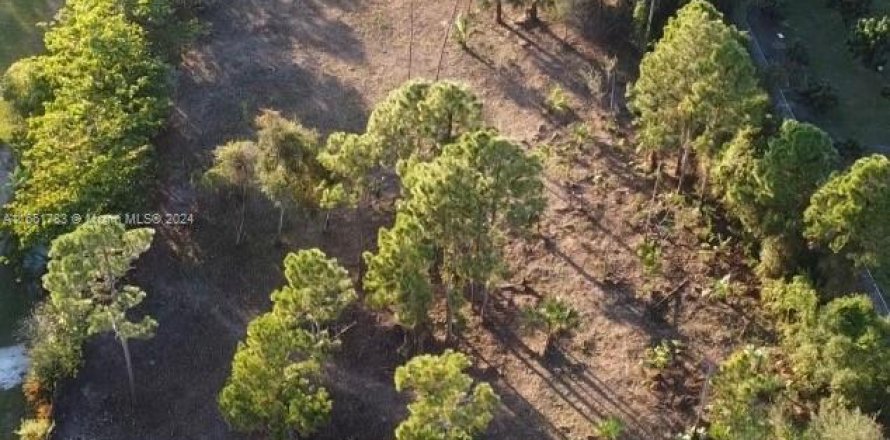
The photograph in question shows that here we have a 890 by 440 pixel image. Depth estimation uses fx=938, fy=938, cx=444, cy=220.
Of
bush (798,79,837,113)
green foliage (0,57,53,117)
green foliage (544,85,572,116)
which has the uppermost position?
bush (798,79,837,113)

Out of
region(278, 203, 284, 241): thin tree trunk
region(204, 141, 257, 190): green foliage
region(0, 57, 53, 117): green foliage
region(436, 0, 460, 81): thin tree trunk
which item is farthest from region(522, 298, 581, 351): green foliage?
region(0, 57, 53, 117): green foliage

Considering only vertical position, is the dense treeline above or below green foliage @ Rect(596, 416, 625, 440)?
above

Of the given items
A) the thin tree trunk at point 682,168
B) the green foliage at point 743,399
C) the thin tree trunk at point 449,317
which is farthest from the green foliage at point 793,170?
the thin tree trunk at point 449,317

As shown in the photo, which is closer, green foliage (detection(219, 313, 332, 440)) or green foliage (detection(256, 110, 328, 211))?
green foliage (detection(219, 313, 332, 440))

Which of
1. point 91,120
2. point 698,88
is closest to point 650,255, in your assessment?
point 698,88

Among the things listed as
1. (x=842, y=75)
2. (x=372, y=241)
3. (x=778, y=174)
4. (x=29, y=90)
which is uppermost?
(x=842, y=75)

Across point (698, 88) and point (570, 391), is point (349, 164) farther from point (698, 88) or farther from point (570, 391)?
point (698, 88)

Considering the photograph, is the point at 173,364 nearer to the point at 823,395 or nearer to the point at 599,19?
the point at 823,395

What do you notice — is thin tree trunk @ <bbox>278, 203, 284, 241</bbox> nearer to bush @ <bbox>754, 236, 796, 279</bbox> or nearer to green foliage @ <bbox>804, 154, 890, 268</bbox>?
bush @ <bbox>754, 236, 796, 279</bbox>
